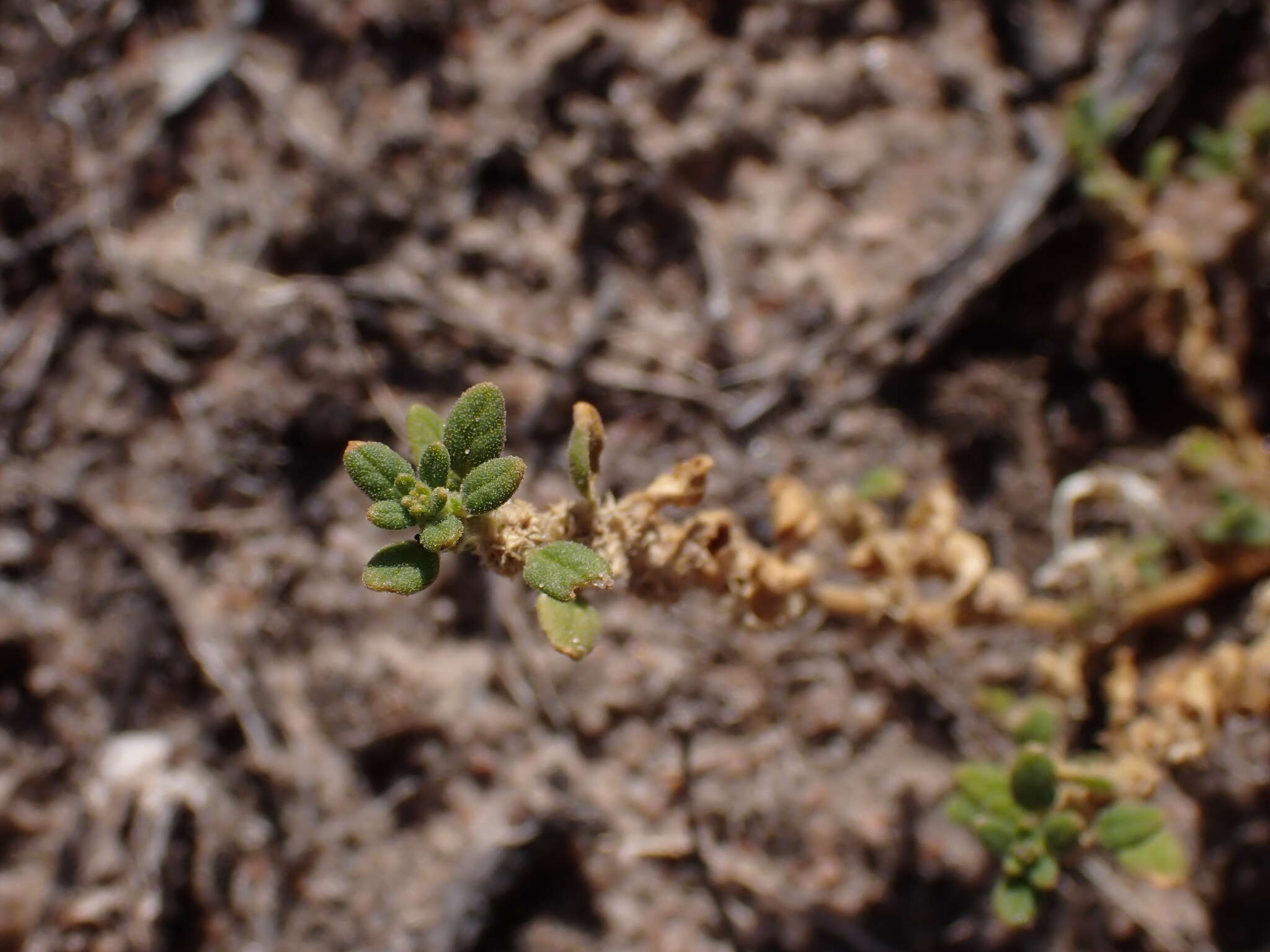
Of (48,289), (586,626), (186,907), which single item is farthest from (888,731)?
(48,289)

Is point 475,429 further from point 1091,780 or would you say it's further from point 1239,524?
point 1239,524

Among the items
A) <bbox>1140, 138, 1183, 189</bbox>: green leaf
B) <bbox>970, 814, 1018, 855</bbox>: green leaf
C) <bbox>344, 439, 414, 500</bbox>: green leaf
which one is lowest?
<bbox>970, 814, 1018, 855</bbox>: green leaf

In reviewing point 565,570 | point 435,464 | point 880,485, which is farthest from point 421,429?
point 880,485

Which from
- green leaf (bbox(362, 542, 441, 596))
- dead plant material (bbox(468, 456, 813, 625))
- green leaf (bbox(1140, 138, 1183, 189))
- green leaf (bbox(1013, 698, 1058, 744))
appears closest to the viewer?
green leaf (bbox(362, 542, 441, 596))

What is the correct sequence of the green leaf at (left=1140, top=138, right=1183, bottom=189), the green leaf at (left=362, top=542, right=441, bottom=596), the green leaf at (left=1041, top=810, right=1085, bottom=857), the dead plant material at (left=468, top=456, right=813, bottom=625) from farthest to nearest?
the green leaf at (left=1140, top=138, right=1183, bottom=189), the green leaf at (left=1041, top=810, right=1085, bottom=857), the dead plant material at (left=468, top=456, right=813, bottom=625), the green leaf at (left=362, top=542, right=441, bottom=596)

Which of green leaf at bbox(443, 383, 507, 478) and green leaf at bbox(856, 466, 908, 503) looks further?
green leaf at bbox(856, 466, 908, 503)

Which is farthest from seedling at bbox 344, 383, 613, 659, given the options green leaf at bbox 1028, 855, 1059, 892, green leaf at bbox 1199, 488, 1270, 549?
green leaf at bbox 1199, 488, 1270, 549

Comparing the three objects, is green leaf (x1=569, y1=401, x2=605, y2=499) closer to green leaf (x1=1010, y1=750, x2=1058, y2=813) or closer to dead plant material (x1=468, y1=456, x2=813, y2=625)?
dead plant material (x1=468, y1=456, x2=813, y2=625)

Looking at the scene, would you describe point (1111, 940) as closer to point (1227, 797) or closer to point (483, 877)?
point (1227, 797)
